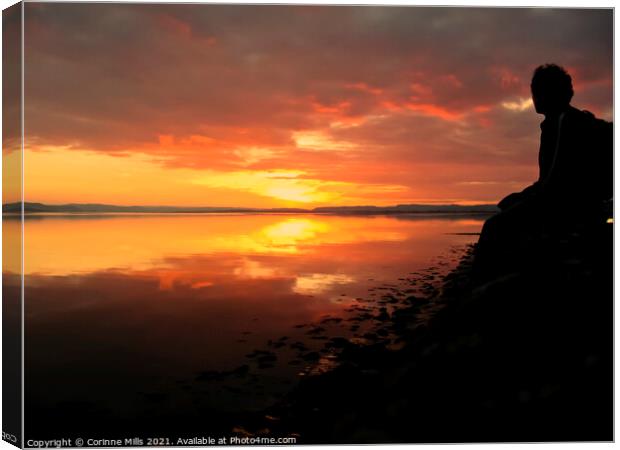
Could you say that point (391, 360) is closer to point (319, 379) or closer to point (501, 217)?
point (319, 379)

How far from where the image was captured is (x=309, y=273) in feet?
51.8

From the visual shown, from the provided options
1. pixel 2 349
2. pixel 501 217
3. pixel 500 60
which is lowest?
pixel 2 349

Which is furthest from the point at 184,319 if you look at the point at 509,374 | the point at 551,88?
the point at 551,88

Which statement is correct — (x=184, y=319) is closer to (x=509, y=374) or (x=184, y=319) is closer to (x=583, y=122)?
(x=509, y=374)

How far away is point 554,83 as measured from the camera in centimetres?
727

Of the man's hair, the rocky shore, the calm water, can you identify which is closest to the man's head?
the man's hair

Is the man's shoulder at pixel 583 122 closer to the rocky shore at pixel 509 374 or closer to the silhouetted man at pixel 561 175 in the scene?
the silhouetted man at pixel 561 175

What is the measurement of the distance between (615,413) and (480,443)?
5.54 ft

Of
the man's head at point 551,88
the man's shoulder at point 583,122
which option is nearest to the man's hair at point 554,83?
the man's head at point 551,88

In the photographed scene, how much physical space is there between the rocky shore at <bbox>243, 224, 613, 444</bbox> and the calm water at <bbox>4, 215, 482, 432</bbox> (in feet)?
5.61

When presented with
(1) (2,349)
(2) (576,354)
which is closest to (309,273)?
(1) (2,349)

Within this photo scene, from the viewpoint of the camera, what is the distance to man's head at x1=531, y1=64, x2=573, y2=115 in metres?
7.25

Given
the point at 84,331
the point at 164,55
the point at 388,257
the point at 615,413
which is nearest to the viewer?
the point at 615,413

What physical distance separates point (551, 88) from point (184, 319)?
Result: 8.29 meters
